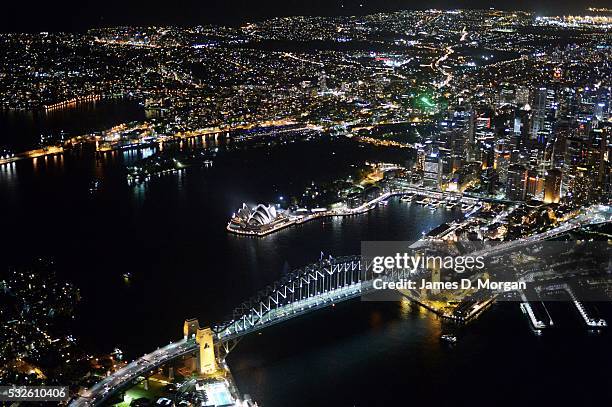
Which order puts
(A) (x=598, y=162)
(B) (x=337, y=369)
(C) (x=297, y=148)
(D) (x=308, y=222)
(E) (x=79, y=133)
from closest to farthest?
(B) (x=337, y=369) → (D) (x=308, y=222) → (A) (x=598, y=162) → (C) (x=297, y=148) → (E) (x=79, y=133)

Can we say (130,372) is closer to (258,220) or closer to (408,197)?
(258,220)

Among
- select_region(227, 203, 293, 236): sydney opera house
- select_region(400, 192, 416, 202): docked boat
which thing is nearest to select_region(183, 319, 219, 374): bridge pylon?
select_region(227, 203, 293, 236): sydney opera house

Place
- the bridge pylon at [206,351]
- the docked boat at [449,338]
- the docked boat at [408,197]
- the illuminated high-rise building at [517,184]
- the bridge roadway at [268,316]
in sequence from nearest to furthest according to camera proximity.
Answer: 1. the bridge roadway at [268,316]
2. the bridge pylon at [206,351]
3. the docked boat at [449,338]
4. the docked boat at [408,197]
5. the illuminated high-rise building at [517,184]

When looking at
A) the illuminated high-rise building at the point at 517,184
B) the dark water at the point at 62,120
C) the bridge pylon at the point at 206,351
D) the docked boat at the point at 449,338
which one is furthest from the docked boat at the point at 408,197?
the dark water at the point at 62,120

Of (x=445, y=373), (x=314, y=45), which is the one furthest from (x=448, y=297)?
(x=314, y=45)

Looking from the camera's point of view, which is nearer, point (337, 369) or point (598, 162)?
point (337, 369)

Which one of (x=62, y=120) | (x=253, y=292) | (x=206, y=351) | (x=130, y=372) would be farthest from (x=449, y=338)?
(x=62, y=120)

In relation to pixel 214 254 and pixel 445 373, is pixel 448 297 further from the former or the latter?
pixel 214 254

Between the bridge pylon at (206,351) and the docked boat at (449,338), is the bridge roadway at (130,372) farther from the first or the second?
the docked boat at (449,338)
